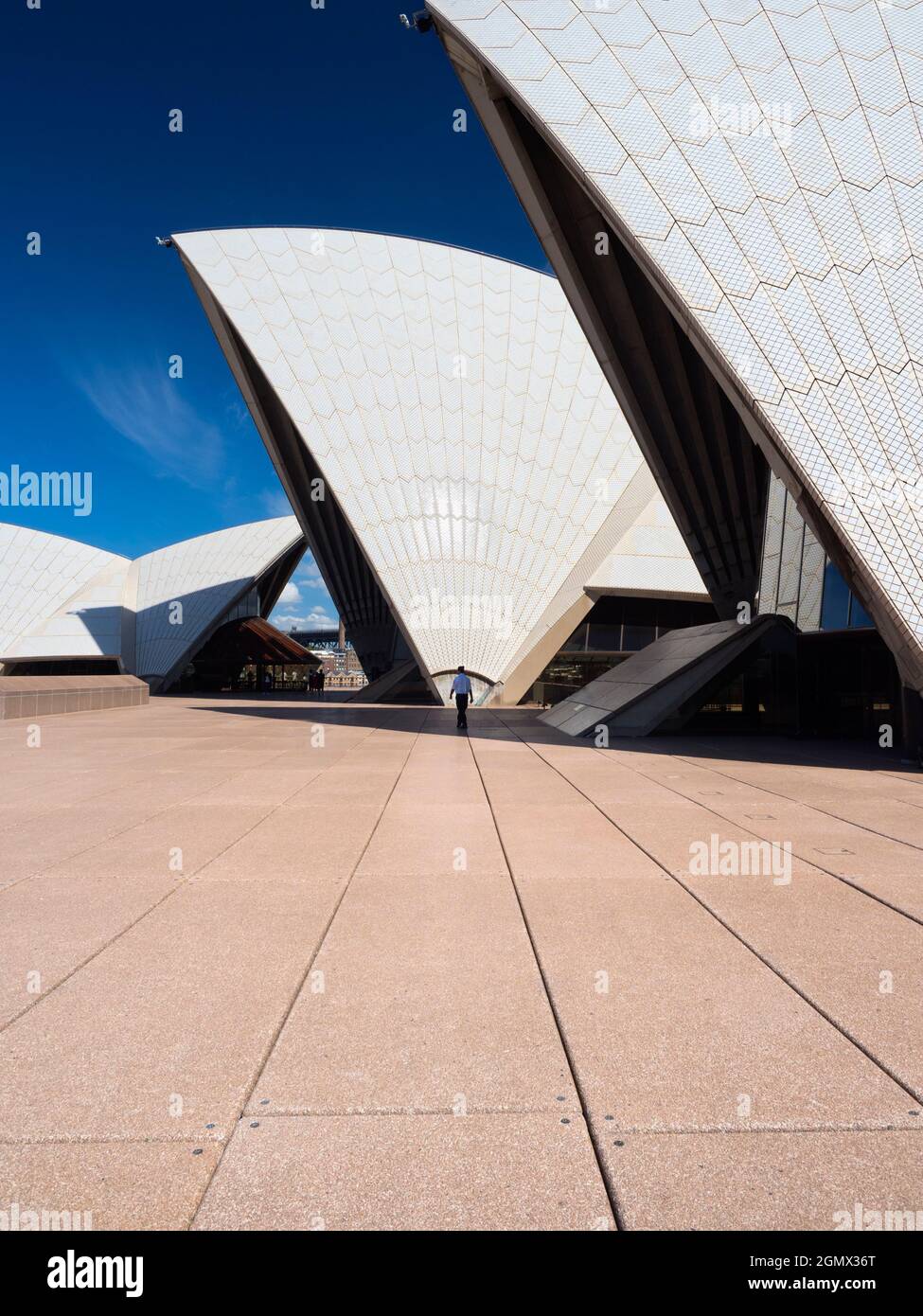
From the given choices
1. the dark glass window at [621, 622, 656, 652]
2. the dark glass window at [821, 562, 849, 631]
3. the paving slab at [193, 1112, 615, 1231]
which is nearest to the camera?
the paving slab at [193, 1112, 615, 1231]

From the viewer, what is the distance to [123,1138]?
211 centimetres

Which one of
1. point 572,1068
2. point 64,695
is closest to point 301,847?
point 572,1068

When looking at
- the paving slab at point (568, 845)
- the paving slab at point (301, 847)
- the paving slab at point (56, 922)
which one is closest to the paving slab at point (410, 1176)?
the paving slab at point (56, 922)

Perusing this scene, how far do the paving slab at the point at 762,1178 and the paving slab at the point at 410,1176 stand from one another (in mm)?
97

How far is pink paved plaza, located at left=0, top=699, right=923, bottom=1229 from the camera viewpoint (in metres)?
1.93

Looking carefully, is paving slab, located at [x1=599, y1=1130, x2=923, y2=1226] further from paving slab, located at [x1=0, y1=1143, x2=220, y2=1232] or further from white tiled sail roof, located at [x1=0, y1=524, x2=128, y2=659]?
white tiled sail roof, located at [x1=0, y1=524, x2=128, y2=659]

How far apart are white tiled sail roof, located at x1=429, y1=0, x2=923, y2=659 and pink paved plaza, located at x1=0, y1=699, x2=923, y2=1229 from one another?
5.93 m

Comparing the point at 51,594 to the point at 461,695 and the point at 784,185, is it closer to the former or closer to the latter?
the point at 461,695

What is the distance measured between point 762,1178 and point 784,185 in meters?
13.2

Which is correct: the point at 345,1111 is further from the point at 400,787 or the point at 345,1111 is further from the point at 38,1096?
the point at 400,787

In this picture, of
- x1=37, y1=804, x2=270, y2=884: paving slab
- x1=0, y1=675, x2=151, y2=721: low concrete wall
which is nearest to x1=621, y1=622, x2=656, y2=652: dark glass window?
x1=0, y1=675, x2=151, y2=721: low concrete wall

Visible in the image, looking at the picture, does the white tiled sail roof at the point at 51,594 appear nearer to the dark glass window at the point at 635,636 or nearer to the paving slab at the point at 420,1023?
the dark glass window at the point at 635,636

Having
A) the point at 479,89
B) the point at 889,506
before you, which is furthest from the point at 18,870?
the point at 479,89

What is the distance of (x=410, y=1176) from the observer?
6.37ft
